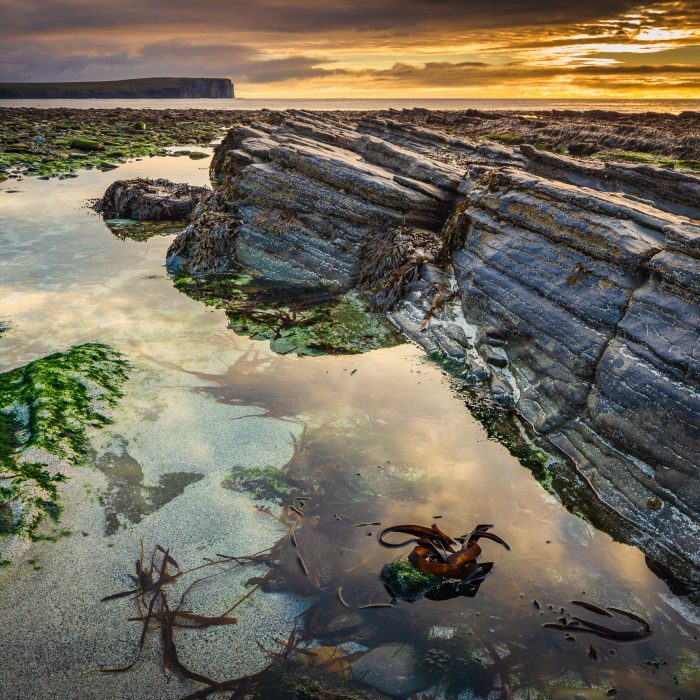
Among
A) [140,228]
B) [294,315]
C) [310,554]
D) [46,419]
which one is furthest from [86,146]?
[310,554]

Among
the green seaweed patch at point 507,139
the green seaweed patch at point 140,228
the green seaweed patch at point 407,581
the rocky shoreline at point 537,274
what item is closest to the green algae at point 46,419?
the green seaweed patch at point 407,581

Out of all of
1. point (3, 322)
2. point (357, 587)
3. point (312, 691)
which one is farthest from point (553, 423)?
point (3, 322)

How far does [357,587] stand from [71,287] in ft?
29.1

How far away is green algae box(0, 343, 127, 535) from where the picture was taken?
4.61 metres

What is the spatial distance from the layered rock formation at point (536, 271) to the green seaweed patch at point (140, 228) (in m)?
2.41

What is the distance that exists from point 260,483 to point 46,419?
2.60m

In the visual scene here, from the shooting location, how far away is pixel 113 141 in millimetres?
34781

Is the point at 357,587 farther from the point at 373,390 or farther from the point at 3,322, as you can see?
the point at 3,322

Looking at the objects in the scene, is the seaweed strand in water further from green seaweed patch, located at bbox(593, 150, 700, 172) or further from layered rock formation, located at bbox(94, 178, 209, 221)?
green seaweed patch, located at bbox(593, 150, 700, 172)

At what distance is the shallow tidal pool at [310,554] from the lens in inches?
133

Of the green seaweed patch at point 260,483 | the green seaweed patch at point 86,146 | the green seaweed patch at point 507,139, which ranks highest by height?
the green seaweed patch at point 507,139

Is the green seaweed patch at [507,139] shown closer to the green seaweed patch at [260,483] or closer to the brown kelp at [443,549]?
the green seaweed patch at [260,483]

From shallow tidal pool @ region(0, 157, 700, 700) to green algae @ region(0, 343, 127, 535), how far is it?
194 mm

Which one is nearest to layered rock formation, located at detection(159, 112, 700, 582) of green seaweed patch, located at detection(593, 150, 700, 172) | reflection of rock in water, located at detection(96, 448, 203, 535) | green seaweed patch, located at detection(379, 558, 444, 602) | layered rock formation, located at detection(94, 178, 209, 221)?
green seaweed patch, located at detection(379, 558, 444, 602)
